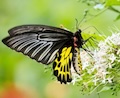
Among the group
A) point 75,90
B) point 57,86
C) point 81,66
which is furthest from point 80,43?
point 57,86

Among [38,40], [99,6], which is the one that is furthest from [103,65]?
[38,40]

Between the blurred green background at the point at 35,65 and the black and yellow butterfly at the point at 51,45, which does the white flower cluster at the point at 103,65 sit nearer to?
the black and yellow butterfly at the point at 51,45

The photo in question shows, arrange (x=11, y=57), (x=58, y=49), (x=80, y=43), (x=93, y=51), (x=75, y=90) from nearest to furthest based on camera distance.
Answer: (x=93, y=51), (x=80, y=43), (x=58, y=49), (x=75, y=90), (x=11, y=57)

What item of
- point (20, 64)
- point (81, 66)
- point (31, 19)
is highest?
point (31, 19)

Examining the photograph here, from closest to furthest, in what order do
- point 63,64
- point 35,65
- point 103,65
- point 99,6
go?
point 103,65
point 99,6
point 63,64
point 35,65

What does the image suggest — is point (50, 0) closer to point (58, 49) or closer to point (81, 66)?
point (58, 49)

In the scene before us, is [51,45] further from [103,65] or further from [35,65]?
[35,65]
